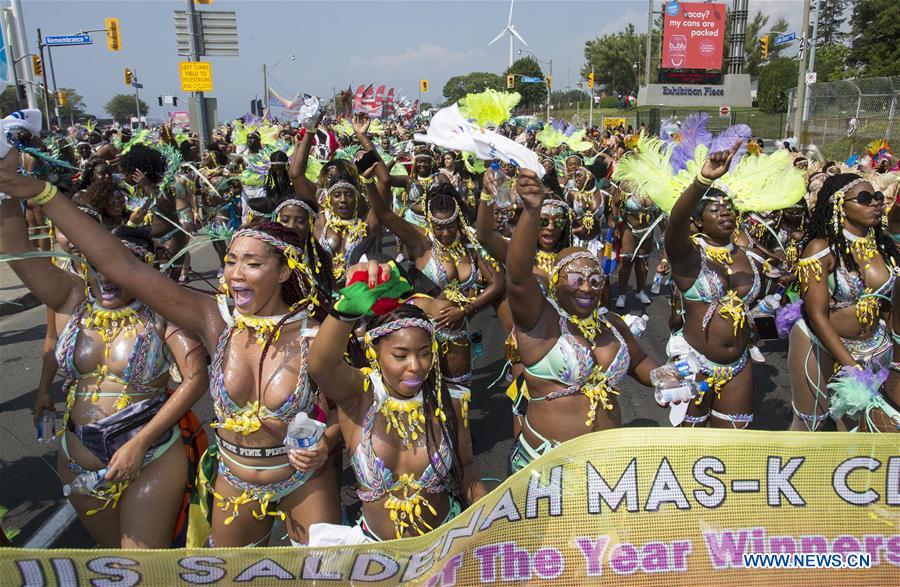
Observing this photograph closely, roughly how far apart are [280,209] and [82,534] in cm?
242

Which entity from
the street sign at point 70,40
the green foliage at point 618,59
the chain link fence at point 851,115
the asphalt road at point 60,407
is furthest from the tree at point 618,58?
the asphalt road at point 60,407

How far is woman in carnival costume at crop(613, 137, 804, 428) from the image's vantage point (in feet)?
13.5

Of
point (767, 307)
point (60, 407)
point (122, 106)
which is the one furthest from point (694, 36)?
point (122, 106)

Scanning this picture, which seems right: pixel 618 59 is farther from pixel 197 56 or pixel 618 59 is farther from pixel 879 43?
pixel 197 56

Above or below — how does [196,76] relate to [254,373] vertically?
above

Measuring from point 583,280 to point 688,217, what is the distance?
39.5 inches

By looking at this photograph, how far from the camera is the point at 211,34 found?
14461mm

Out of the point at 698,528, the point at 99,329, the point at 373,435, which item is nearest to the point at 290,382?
the point at 373,435

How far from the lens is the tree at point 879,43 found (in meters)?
39.7

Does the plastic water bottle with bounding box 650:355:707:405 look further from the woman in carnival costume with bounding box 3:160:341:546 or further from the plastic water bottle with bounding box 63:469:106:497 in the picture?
the plastic water bottle with bounding box 63:469:106:497

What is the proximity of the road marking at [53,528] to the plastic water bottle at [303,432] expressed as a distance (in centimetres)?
244

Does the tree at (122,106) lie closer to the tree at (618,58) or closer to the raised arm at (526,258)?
the tree at (618,58)

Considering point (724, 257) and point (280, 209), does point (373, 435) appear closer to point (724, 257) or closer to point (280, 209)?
point (280, 209)

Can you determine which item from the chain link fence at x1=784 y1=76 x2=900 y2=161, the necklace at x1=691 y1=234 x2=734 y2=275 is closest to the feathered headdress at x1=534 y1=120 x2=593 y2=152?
the necklace at x1=691 y1=234 x2=734 y2=275
